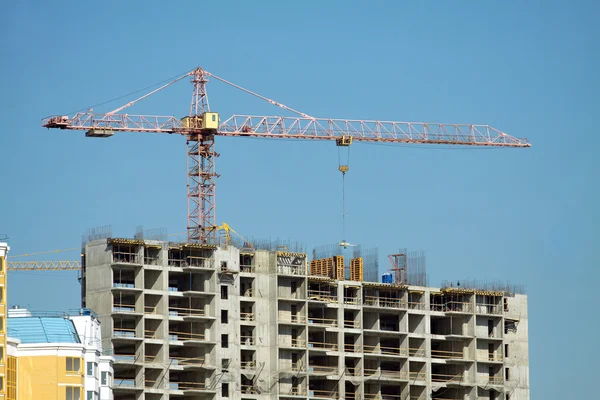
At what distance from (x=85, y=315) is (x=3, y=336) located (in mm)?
22573

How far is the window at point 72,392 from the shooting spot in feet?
547

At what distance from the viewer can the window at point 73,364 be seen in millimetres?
166875

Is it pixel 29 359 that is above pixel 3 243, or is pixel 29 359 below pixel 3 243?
below

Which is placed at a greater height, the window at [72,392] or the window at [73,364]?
the window at [73,364]

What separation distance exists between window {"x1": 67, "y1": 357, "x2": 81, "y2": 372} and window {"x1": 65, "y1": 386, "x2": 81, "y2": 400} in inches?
64.9

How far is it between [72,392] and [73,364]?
256 cm

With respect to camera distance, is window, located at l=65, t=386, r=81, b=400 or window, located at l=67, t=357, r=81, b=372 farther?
window, located at l=67, t=357, r=81, b=372

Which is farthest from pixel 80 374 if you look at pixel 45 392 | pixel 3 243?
pixel 3 243

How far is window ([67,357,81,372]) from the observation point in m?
167

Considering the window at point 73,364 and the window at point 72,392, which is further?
the window at point 73,364

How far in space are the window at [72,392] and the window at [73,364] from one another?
1647mm

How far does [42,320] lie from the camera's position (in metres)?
171

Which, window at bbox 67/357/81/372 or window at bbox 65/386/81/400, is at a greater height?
window at bbox 67/357/81/372

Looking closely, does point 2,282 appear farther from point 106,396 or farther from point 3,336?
point 106,396
